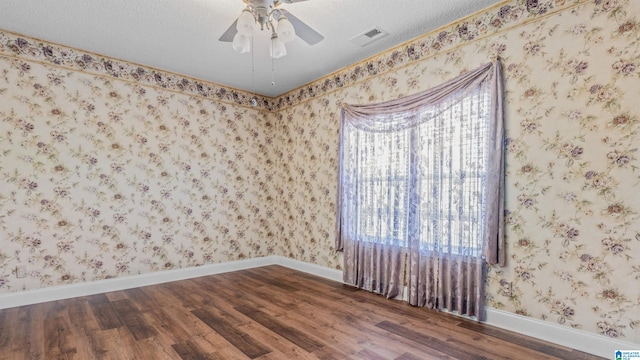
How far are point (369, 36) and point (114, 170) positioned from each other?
3.38 meters

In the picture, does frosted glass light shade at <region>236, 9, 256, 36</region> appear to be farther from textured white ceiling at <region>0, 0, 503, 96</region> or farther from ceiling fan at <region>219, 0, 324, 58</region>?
textured white ceiling at <region>0, 0, 503, 96</region>

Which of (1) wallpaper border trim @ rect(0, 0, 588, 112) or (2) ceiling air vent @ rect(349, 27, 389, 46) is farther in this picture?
(2) ceiling air vent @ rect(349, 27, 389, 46)

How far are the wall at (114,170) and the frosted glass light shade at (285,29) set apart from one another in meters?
2.63

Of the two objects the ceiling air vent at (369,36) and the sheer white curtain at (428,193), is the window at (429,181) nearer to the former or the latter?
the sheer white curtain at (428,193)

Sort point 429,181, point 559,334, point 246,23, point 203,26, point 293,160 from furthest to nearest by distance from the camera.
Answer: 1. point 293,160
2. point 429,181
3. point 203,26
4. point 559,334
5. point 246,23

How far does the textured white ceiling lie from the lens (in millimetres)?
2582

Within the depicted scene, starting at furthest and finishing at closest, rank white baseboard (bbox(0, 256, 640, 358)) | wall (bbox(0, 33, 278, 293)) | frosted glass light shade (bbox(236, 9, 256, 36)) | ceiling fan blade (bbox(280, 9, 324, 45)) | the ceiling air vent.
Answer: wall (bbox(0, 33, 278, 293)) < the ceiling air vent < ceiling fan blade (bbox(280, 9, 324, 45)) < white baseboard (bbox(0, 256, 640, 358)) < frosted glass light shade (bbox(236, 9, 256, 36))

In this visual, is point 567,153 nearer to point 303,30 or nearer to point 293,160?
point 303,30

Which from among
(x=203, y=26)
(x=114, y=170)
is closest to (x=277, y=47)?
(x=203, y=26)

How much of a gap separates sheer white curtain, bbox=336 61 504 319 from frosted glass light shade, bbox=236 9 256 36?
185 centimetres

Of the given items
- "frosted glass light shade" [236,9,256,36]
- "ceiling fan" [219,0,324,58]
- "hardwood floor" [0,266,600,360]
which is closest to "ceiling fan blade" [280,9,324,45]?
"ceiling fan" [219,0,324,58]

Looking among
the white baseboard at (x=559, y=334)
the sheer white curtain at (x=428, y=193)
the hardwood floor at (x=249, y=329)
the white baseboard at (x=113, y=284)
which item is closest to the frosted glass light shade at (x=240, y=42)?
the sheer white curtain at (x=428, y=193)

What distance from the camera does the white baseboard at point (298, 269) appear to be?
2.10 metres

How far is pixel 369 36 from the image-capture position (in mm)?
3090
